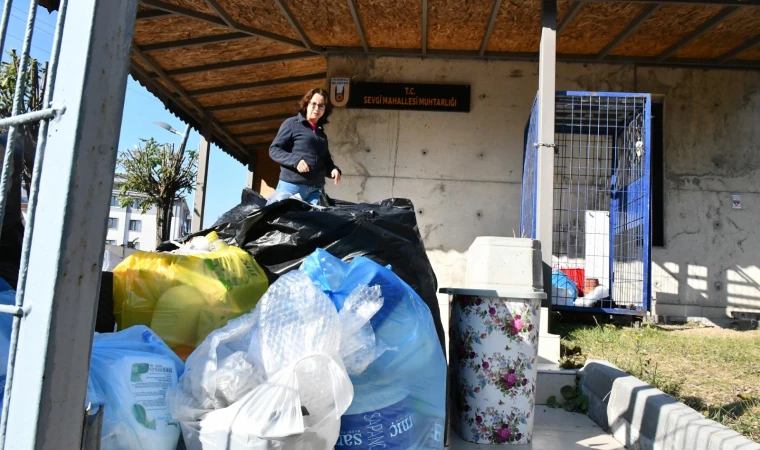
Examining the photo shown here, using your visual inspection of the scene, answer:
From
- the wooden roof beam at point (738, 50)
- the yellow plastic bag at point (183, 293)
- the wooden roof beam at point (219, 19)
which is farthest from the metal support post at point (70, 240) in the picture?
the wooden roof beam at point (738, 50)

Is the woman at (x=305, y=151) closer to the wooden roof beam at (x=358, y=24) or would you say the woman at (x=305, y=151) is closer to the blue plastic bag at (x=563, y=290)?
the wooden roof beam at (x=358, y=24)

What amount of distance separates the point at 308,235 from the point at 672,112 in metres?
5.72

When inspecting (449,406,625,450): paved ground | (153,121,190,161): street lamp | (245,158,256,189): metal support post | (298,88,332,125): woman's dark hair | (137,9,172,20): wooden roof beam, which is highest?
Answer: (153,121,190,161): street lamp

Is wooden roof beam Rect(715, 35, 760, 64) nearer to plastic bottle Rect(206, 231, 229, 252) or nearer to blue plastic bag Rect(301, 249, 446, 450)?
blue plastic bag Rect(301, 249, 446, 450)

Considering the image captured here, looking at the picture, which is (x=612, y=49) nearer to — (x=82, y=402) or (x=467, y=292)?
(x=467, y=292)

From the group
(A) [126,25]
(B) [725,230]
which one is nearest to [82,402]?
(A) [126,25]

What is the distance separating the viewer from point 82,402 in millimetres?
1075

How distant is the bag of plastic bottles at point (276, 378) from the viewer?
147 cm

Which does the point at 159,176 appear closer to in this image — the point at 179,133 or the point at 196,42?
the point at 179,133

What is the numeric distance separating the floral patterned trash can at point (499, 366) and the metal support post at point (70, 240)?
1863mm

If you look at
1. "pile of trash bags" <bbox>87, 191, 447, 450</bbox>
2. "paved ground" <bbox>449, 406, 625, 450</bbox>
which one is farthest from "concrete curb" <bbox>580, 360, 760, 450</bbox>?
"pile of trash bags" <bbox>87, 191, 447, 450</bbox>

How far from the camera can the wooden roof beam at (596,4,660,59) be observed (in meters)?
5.34

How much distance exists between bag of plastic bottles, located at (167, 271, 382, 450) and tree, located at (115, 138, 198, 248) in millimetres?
13720

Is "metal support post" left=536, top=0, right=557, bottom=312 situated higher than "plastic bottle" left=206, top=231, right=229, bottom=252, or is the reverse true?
Answer: "metal support post" left=536, top=0, right=557, bottom=312
